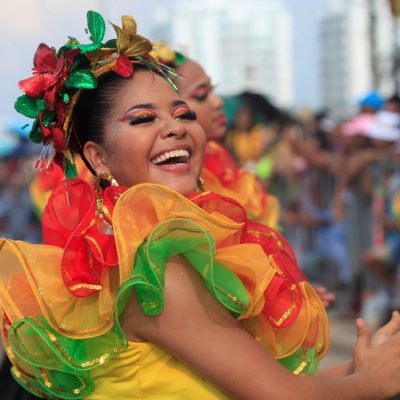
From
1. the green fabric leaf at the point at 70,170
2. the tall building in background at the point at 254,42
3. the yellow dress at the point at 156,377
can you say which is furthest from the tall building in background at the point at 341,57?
the yellow dress at the point at 156,377

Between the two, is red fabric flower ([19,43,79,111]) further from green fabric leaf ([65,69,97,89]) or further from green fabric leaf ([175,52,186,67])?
green fabric leaf ([175,52,186,67])

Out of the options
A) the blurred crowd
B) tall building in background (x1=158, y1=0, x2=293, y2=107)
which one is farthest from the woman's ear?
tall building in background (x1=158, y1=0, x2=293, y2=107)

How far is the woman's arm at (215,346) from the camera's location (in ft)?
7.10

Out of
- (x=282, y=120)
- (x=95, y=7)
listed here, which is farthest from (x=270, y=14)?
(x=95, y=7)

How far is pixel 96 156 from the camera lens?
256 centimetres

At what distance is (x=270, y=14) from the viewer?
223 feet

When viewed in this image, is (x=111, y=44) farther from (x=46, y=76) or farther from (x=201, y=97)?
(x=201, y=97)

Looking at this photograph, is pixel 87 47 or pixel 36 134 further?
pixel 36 134

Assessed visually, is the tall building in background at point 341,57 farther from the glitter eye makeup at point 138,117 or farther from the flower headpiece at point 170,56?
the glitter eye makeup at point 138,117

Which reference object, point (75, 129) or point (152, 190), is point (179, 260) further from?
point (75, 129)

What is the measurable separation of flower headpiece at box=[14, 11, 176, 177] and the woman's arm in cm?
57

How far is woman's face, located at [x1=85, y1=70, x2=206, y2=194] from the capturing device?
244 centimetres

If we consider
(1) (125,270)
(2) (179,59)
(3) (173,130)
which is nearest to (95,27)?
(3) (173,130)

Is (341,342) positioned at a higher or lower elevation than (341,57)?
higher
